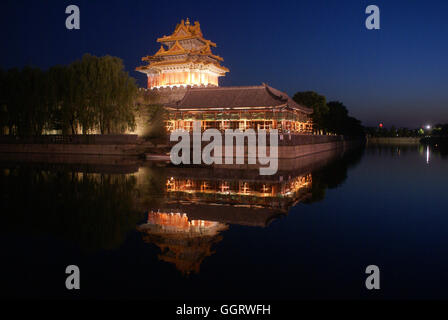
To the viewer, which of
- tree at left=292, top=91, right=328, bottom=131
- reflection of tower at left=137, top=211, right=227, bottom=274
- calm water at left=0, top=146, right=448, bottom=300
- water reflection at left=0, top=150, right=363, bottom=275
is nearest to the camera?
calm water at left=0, top=146, right=448, bottom=300

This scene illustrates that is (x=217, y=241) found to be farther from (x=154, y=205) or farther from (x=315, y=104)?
(x=315, y=104)

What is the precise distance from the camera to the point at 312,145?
39.0m

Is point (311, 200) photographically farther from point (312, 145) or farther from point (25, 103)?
point (25, 103)

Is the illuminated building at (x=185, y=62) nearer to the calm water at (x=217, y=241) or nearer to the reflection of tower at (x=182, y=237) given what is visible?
the calm water at (x=217, y=241)

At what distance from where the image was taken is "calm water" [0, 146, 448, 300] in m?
6.24

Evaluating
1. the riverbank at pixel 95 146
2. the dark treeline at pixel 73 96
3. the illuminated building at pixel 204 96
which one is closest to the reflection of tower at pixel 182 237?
the riverbank at pixel 95 146

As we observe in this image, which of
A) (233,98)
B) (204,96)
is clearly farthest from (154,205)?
(204,96)

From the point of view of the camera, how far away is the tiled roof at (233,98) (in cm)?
3344

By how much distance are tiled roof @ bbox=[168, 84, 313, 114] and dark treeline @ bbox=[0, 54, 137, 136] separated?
5.65m

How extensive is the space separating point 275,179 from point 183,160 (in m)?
12.0

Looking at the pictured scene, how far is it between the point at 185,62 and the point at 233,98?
1282 cm

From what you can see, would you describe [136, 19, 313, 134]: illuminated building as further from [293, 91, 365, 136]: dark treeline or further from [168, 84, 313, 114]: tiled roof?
[293, 91, 365, 136]: dark treeline

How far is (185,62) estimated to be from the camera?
45219 mm

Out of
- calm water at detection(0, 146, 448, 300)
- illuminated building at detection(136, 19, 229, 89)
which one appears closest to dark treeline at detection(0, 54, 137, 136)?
illuminated building at detection(136, 19, 229, 89)
